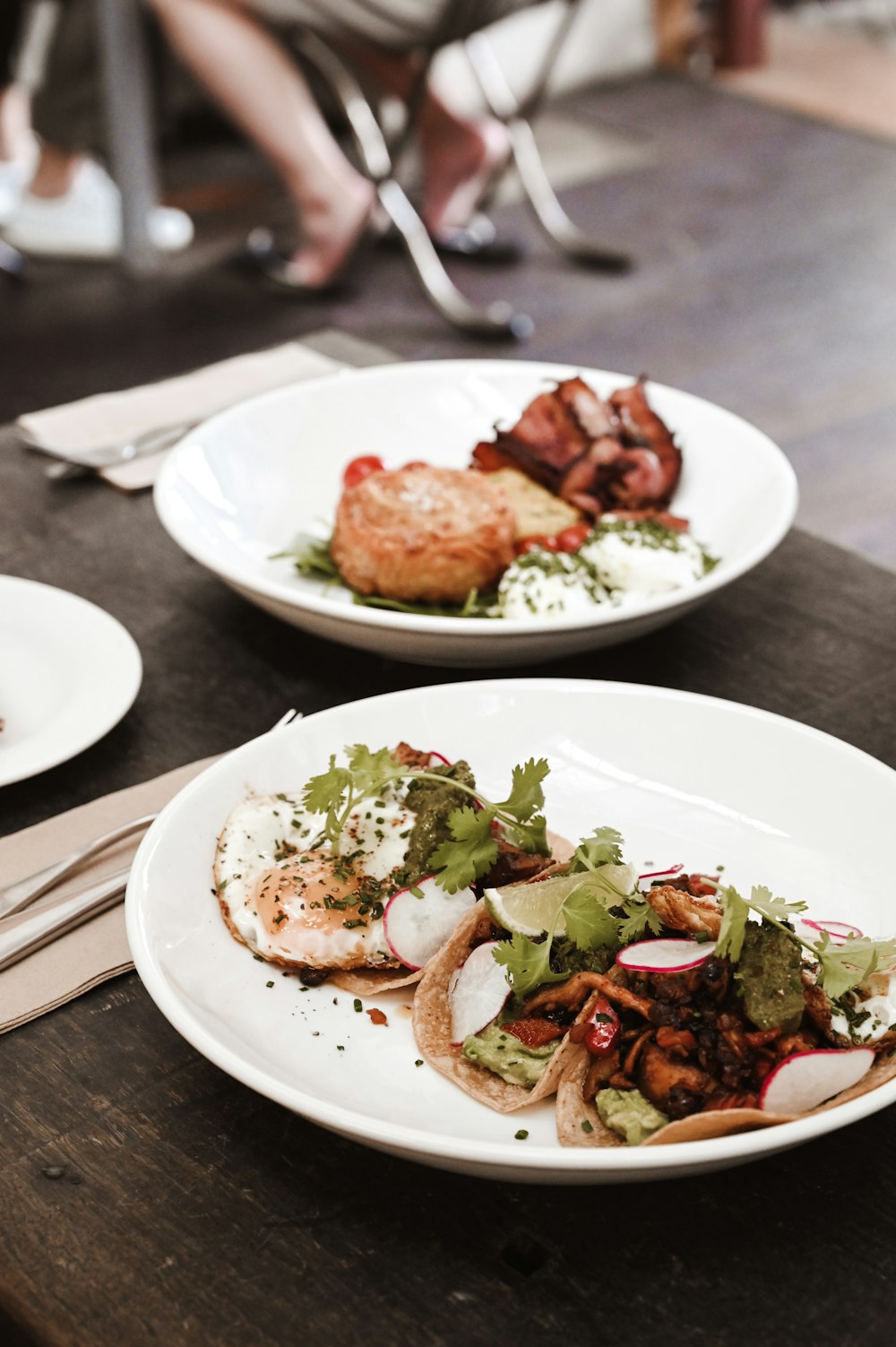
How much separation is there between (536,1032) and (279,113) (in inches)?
146

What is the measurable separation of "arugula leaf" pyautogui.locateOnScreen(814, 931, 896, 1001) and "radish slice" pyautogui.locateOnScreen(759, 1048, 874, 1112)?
0.04 m

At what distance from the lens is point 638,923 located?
0.85 metres

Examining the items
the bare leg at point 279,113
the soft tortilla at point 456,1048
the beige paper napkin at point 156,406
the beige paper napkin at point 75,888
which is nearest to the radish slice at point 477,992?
the soft tortilla at point 456,1048

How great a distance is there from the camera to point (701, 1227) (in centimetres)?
80

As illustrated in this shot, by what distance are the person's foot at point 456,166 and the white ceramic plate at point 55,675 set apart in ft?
11.6

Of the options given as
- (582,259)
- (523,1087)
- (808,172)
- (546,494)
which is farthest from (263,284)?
(523,1087)

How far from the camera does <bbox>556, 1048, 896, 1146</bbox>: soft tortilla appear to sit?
742mm

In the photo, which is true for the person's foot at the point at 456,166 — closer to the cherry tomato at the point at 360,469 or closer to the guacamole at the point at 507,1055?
the cherry tomato at the point at 360,469

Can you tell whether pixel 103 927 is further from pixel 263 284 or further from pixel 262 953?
pixel 263 284

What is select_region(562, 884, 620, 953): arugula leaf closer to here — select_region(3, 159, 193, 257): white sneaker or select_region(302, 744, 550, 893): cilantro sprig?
select_region(302, 744, 550, 893): cilantro sprig

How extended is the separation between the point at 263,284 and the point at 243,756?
3504mm

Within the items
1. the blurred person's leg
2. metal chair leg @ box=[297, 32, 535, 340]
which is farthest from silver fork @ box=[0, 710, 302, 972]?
the blurred person's leg

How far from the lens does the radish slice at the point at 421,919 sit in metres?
0.92

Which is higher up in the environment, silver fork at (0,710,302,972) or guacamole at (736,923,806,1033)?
guacamole at (736,923,806,1033)
